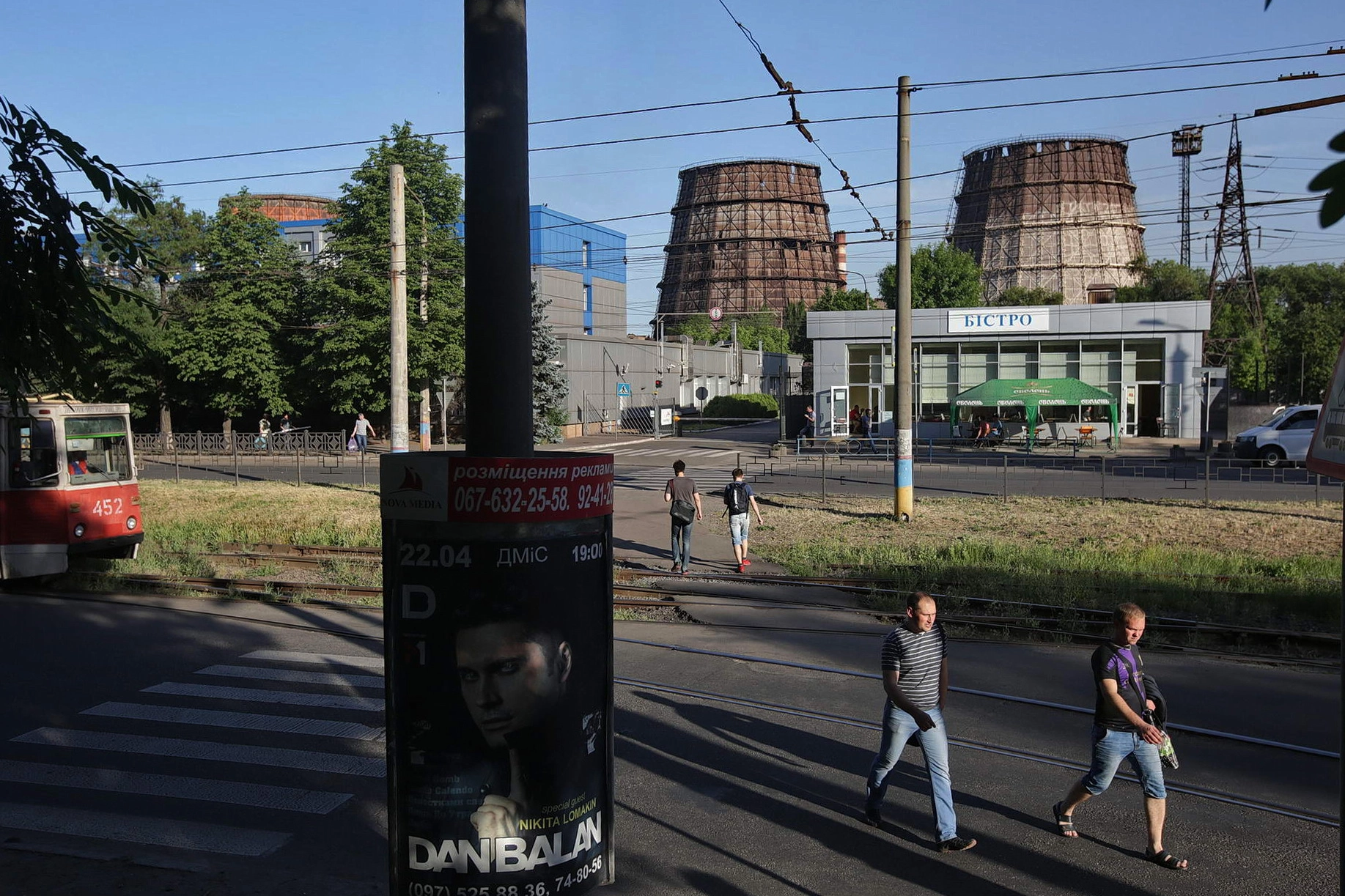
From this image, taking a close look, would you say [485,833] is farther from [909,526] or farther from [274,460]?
[274,460]

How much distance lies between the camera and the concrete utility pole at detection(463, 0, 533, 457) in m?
4.15

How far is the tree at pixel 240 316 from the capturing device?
147 feet

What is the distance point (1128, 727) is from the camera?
6207 millimetres

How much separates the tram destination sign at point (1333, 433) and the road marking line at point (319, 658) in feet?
30.3

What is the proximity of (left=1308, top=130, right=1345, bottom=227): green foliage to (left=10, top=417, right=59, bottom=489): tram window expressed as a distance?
16.7 metres

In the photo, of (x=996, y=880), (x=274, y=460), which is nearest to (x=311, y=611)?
(x=996, y=880)

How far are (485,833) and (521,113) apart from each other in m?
2.79

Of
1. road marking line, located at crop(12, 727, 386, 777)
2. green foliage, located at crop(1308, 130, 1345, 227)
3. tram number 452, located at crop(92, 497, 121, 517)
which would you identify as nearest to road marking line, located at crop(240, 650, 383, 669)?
road marking line, located at crop(12, 727, 386, 777)

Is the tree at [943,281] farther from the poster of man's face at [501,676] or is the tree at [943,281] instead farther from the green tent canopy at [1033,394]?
the poster of man's face at [501,676]

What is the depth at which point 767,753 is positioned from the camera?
8.23 meters

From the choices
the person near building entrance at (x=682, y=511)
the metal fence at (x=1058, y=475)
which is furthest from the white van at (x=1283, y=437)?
the person near building entrance at (x=682, y=511)

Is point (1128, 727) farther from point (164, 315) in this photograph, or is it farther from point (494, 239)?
point (164, 315)

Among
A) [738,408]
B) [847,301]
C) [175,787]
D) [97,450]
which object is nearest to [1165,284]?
[847,301]

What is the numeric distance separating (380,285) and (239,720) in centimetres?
→ 3411
